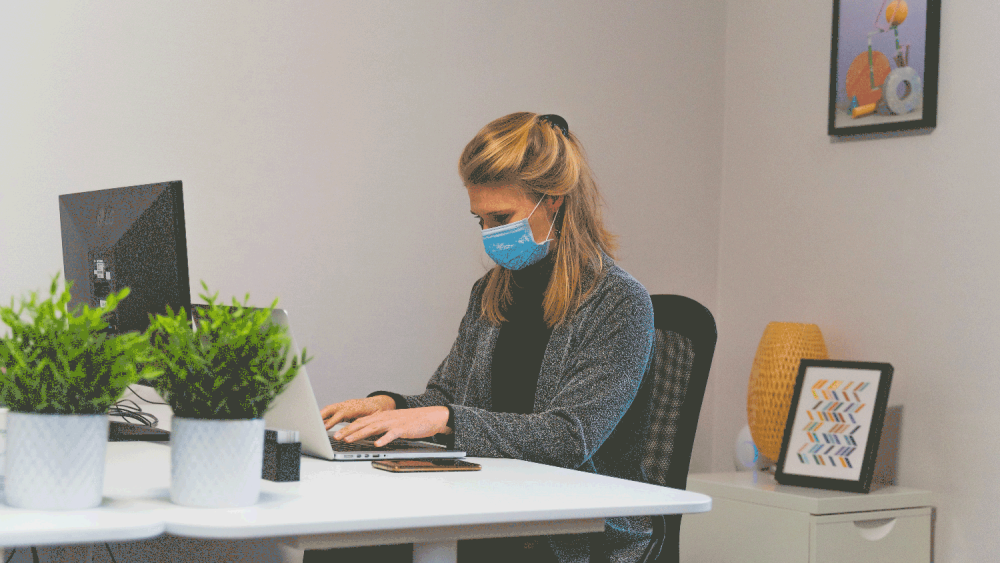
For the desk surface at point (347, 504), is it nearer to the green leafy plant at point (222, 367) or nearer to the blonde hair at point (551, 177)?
the green leafy plant at point (222, 367)

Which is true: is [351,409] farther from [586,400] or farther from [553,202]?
[553,202]

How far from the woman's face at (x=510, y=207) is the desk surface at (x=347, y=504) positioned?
0.54 m

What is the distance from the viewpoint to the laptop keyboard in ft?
4.52

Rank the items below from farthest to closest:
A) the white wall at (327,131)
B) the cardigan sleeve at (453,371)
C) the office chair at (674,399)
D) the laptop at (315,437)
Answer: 1. the white wall at (327,131)
2. the cardigan sleeve at (453,371)
3. the office chair at (674,399)
4. the laptop at (315,437)

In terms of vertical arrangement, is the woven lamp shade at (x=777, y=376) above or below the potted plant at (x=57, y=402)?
below

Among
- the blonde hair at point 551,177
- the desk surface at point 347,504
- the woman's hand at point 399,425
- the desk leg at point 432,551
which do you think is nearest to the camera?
the desk surface at point 347,504

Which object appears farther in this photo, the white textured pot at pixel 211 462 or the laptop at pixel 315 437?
the laptop at pixel 315 437

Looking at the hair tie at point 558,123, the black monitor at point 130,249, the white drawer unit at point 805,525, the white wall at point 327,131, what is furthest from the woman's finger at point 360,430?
the white drawer unit at point 805,525

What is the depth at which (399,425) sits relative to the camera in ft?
4.52

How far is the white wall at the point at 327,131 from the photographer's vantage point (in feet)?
7.25

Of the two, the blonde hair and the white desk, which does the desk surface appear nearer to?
the white desk

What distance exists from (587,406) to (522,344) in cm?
31

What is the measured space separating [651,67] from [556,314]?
1738 millimetres

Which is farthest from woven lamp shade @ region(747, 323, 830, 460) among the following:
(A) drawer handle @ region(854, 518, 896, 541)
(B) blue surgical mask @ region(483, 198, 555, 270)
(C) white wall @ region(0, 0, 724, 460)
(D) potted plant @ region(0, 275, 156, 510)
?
(D) potted plant @ region(0, 275, 156, 510)
